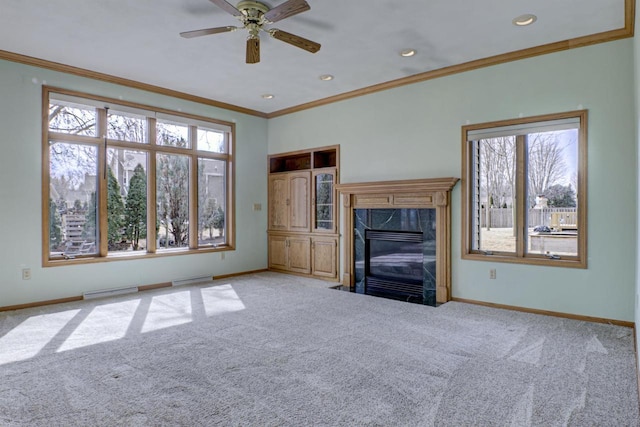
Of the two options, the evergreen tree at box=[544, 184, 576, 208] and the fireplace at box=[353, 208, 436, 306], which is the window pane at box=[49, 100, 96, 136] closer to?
the fireplace at box=[353, 208, 436, 306]

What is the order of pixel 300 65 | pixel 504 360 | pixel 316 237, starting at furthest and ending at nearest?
pixel 316 237 < pixel 300 65 < pixel 504 360

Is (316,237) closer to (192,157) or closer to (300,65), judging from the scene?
(192,157)

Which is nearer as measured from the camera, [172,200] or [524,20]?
[524,20]

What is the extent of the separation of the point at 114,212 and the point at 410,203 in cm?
406

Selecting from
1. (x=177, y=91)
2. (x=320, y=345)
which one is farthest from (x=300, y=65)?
(x=320, y=345)

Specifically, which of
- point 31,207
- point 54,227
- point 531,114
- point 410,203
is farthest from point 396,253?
point 31,207

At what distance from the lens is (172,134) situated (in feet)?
19.5

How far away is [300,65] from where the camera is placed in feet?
15.5

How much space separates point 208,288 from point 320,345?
9.41 ft

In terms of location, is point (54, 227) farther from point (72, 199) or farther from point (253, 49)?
point (253, 49)

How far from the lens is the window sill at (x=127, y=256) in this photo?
4.79 m

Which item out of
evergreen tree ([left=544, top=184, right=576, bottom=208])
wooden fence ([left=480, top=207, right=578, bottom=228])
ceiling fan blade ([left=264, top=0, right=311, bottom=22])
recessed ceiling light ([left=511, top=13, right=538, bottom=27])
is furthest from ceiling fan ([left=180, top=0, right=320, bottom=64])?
evergreen tree ([left=544, top=184, right=576, bottom=208])

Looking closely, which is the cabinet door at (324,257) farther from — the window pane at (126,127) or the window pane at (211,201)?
the window pane at (126,127)

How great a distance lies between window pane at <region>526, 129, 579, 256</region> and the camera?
4.10 meters
